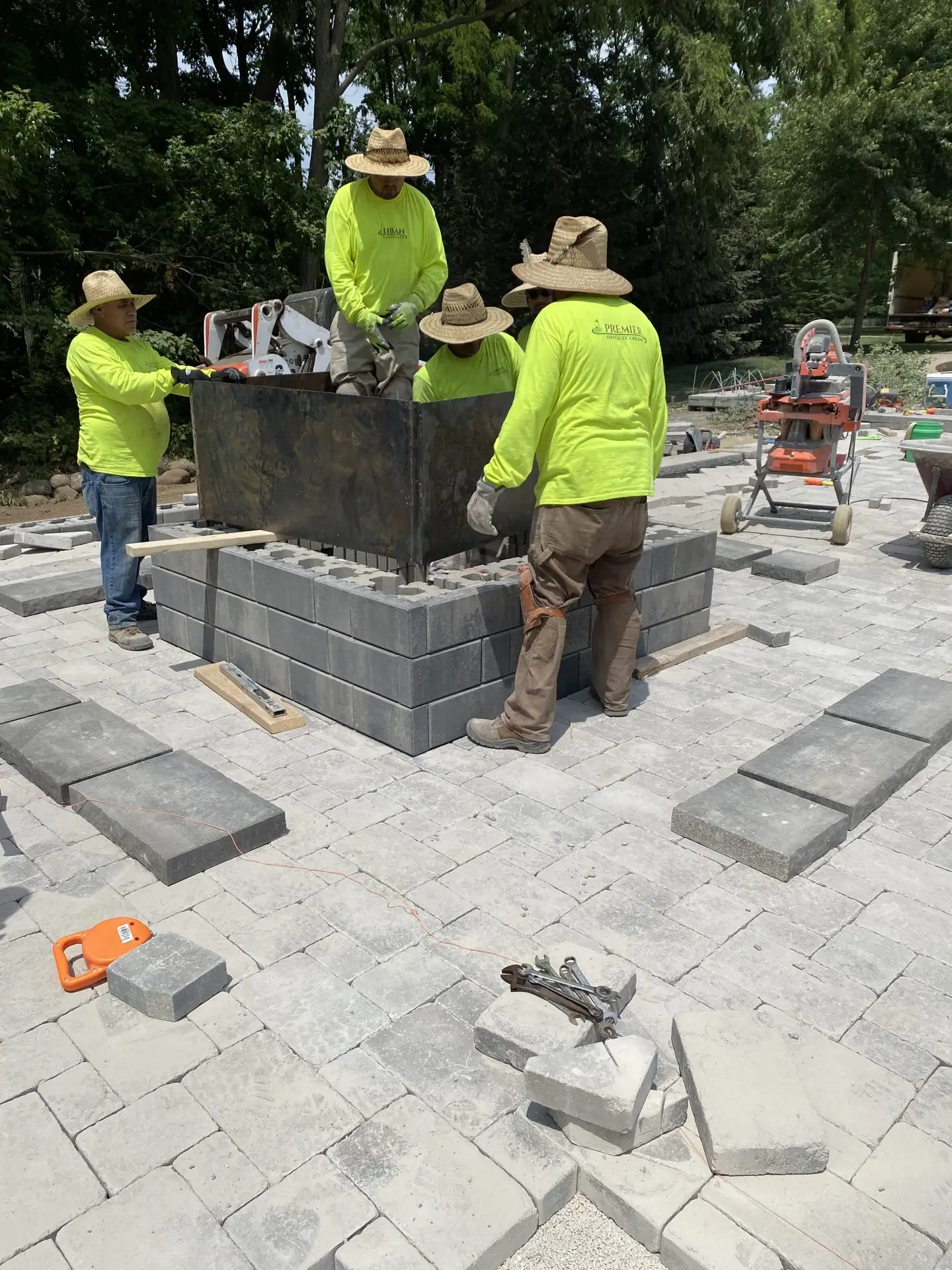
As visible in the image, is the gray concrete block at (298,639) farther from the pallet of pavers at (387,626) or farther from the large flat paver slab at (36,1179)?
the large flat paver slab at (36,1179)

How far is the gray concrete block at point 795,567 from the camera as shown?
22.2ft

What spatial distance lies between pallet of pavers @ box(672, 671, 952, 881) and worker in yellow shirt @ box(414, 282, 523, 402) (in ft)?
7.46

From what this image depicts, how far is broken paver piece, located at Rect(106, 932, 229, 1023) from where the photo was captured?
8.46 feet

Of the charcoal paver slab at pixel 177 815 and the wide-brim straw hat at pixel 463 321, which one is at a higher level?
the wide-brim straw hat at pixel 463 321

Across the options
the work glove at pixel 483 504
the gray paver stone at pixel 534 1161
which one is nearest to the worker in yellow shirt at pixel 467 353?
the work glove at pixel 483 504

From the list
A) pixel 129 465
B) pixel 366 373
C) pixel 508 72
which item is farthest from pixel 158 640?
pixel 508 72

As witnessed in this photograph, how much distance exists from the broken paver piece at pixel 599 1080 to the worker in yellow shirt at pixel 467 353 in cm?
331

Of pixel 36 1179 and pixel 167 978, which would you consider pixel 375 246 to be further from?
pixel 36 1179

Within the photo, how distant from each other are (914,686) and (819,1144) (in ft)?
9.84

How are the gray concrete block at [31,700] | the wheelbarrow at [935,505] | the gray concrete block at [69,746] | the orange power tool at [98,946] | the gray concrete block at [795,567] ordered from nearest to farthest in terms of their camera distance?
the orange power tool at [98,946], the gray concrete block at [69,746], the gray concrete block at [31,700], the wheelbarrow at [935,505], the gray concrete block at [795,567]

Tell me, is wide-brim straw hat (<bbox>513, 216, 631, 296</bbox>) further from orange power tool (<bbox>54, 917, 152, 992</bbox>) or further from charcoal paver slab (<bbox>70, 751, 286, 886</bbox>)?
orange power tool (<bbox>54, 917, 152, 992</bbox>)

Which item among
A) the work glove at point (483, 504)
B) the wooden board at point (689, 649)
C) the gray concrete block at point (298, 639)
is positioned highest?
the work glove at point (483, 504)

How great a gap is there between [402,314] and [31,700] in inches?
108

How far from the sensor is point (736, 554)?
711 centimetres
